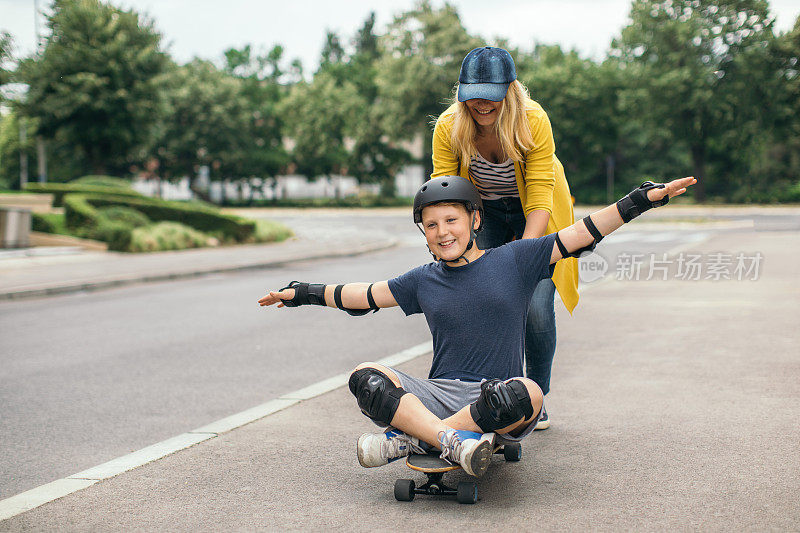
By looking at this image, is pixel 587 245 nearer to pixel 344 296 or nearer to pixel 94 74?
pixel 344 296

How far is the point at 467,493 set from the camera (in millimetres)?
3332

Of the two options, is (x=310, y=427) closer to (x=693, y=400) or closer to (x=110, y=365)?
(x=693, y=400)

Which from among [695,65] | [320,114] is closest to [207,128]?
[320,114]

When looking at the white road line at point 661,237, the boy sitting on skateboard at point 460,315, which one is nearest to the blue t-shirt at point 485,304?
the boy sitting on skateboard at point 460,315

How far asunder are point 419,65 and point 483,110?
47137 mm

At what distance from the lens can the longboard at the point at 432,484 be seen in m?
3.31

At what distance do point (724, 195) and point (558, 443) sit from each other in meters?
52.6

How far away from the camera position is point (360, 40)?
293 ft

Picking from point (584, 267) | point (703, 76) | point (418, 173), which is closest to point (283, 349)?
point (584, 267)

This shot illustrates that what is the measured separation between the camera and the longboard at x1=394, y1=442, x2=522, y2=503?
331 cm

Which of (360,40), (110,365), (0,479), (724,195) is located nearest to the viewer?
(0,479)

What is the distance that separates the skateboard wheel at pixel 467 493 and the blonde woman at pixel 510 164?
0.70 m

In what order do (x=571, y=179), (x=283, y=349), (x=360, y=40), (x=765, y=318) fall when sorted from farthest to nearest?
(x=360, y=40)
(x=571, y=179)
(x=765, y=318)
(x=283, y=349)

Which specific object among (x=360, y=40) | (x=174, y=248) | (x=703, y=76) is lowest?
(x=174, y=248)
